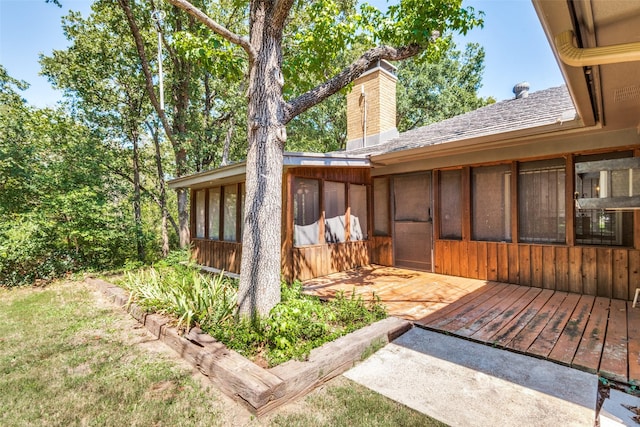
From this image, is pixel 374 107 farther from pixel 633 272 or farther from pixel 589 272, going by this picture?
pixel 633 272

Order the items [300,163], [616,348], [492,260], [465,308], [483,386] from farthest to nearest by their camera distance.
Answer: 1. [492,260]
2. [300,163]
3. [465,308]
4. [616,348]
5. [483,386]

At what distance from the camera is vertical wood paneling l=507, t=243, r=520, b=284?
5004 millimetres

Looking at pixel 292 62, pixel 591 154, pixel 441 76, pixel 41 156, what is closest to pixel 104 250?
pixel 41 156

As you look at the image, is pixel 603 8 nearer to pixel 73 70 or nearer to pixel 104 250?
pixel 104 250

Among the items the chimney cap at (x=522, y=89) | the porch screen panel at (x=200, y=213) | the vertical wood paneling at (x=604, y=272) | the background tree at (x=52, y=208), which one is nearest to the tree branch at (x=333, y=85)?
the vertical wood paneling at (x=604, y=272)

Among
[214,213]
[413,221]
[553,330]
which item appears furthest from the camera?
[214,213]

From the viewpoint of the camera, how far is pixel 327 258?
20.1 ft

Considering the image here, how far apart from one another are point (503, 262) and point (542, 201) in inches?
47.6

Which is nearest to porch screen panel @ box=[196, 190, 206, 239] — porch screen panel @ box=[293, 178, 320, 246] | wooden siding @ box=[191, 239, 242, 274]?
wooden siding @ box=[191, 239, 242, 274]

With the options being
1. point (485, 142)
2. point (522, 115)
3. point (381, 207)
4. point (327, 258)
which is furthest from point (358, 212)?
point (522, 115)

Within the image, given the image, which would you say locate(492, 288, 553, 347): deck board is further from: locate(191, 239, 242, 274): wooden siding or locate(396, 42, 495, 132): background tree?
locate(396, 42, 495, 132): background tree

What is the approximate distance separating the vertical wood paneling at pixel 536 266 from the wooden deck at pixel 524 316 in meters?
0.12

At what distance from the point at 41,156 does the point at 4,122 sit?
42.6 inches

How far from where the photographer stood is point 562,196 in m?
4.60
